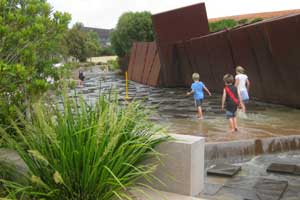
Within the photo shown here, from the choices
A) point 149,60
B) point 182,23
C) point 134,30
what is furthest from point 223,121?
point 134,30

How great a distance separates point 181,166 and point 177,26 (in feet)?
59.3

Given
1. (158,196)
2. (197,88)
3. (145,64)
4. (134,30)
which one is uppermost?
(134,30)

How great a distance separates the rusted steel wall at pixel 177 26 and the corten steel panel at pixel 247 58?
19.6ft

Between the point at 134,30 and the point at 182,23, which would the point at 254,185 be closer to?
the point at 182,23

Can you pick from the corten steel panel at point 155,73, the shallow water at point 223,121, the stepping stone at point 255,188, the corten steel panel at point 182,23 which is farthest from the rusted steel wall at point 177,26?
the stepping stone at point 255,188

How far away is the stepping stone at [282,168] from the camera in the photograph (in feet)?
21.6

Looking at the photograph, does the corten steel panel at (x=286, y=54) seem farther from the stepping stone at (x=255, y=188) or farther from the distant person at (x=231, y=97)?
the stepping stone at (x=255, y=188)

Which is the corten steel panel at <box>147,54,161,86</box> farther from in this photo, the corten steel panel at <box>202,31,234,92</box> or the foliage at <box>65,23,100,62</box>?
the foliage at <box>65,23,100,62</box>

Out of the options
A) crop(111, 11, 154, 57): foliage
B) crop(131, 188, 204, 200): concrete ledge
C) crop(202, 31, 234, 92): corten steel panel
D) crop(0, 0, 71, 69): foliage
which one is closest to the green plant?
crop(131, 188, 204, 200): concrete ledge

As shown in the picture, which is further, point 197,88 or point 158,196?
point 197,88

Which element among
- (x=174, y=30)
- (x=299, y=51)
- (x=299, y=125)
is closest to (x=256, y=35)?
(x=299, y=51)

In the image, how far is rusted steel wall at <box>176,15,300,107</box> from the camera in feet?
38.7

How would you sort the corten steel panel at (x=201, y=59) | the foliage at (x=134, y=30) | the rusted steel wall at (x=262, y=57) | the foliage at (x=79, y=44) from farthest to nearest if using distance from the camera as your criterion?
the foliage at (x=79, y=44) < the foliage at (x=134, y=30) < the corten steel panel at (x=201, y=59) < the rusted steel wall at (x=262, y=57)

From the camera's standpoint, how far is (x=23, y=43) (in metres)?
4.05
